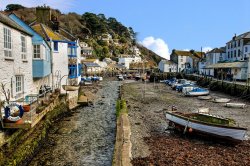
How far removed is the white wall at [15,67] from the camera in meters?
15.1

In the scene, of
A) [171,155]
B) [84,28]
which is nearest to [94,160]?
[171,155]

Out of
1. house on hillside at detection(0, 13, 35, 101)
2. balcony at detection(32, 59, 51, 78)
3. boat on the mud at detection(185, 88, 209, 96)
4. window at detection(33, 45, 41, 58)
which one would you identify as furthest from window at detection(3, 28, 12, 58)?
boat on the mud at detection(185, 88, 209, 96)

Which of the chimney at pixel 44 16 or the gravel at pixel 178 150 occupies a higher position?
the chimney at pixel 44 16

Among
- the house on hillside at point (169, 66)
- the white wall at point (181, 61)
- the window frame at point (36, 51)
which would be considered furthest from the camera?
the house on hillside at point (169, 66)

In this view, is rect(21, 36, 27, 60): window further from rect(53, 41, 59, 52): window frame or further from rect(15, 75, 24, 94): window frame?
rect(53, 41, 59, 52): window frame

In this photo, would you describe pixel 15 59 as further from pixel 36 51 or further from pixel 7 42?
pixel 36 51

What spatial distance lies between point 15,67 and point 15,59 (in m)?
0.51

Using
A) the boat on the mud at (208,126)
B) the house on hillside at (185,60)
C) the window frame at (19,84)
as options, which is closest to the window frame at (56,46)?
the window frame at (19,84)

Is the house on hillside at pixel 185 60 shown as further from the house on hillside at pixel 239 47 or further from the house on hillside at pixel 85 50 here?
the house on hillside at pixel 85 50

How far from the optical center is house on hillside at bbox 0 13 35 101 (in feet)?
49.4

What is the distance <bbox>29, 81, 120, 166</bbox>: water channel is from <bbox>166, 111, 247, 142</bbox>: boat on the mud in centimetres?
480

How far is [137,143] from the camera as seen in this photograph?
622 inches

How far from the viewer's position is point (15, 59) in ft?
56.0

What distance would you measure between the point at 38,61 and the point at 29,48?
6.76ft
